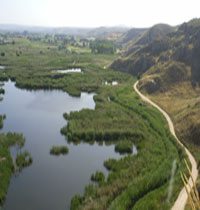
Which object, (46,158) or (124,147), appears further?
(124,147)

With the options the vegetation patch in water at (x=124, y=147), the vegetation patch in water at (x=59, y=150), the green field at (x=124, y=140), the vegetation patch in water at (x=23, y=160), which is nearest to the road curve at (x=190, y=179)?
the green field at (x=124, y=140)

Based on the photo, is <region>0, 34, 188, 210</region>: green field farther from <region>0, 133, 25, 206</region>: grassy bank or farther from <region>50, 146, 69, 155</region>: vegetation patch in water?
<region>0, 133, 25, 206</region>: grassy bank

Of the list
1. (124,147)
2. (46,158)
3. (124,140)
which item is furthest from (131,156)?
(46,158)

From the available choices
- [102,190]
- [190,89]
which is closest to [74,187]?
[102,190]

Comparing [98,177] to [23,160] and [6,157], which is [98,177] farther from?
[6,157]

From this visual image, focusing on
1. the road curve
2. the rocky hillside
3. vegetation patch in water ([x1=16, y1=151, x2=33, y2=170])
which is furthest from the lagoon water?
the rocky hillside

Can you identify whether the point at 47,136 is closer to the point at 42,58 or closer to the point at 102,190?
the point at 102,190
